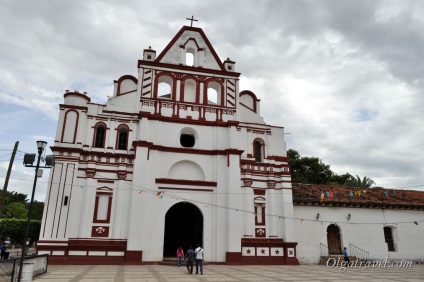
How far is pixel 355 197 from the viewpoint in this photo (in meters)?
25.0

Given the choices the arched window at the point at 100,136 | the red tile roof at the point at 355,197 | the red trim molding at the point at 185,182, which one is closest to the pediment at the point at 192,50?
the arched window at the point at 100,136

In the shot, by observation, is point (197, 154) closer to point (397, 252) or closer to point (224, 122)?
point (224, 122)

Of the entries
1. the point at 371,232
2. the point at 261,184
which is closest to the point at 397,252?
the point at 371,232

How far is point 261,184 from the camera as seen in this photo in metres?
22.4

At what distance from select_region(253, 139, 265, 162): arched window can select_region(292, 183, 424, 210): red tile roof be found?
3.82 m

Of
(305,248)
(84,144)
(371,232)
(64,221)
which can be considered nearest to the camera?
(64,221)

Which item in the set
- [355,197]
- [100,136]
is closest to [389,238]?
[355,197]

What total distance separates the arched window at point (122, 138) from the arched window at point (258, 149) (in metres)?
9.09

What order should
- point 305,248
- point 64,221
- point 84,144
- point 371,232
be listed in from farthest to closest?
point 371,232, point 305,248, point 84,144, point 64,221

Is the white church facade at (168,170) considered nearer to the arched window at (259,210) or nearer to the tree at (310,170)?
the arched window at (259,210)

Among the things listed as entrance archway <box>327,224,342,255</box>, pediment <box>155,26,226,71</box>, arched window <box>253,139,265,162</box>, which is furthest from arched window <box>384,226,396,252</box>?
pediment <box>155,26,226,71</box>

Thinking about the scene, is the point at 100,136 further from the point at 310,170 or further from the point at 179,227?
the point at 310,170

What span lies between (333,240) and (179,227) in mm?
11838

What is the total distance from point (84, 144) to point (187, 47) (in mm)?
10569
